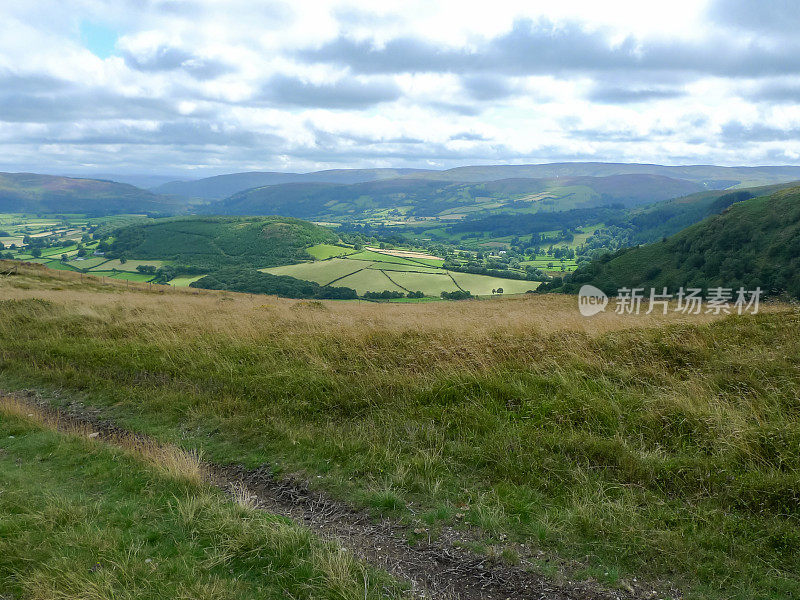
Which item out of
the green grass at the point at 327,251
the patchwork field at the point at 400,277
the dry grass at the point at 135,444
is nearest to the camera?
the dry grass at the point at 135,444

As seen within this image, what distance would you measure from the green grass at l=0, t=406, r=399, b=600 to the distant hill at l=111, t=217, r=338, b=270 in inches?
5462

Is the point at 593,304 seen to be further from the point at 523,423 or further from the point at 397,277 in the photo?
the point at 397,277

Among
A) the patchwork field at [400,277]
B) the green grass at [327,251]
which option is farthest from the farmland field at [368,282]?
the green grass at [327,251]

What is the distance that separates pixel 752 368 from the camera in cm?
747

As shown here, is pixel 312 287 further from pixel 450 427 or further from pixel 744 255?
pixel 450 427

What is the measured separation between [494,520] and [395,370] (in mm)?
4058

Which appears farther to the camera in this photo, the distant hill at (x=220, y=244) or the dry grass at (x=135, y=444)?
the distant hill at (x=220, y=244)

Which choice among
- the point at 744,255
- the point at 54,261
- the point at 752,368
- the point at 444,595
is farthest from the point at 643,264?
the point at 54,261

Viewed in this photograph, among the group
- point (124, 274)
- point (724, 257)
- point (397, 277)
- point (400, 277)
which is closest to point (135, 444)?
point (724, 257)

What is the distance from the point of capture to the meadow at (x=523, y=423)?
4723 mm

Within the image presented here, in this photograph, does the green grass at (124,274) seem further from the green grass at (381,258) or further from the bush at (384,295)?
the bush at (384,295)

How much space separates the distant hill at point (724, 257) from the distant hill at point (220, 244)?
312 feet

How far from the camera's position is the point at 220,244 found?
183 m

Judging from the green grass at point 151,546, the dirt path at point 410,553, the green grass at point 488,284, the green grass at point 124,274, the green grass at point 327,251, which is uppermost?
the green grass at point 327,251
